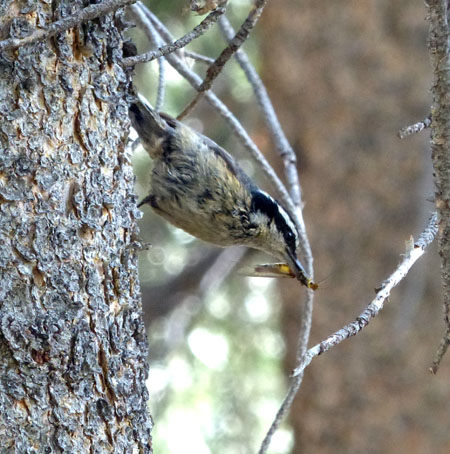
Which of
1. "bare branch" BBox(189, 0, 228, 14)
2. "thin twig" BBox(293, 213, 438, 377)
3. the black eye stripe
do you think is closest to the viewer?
"thin twig" BBox(293, 213, 438, 377)

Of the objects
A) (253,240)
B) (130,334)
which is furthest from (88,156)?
(253,240)

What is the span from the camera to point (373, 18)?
209 inches

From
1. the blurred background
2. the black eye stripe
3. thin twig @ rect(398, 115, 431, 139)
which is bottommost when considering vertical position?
thin twig @ rect(398, 115, 431, 139)

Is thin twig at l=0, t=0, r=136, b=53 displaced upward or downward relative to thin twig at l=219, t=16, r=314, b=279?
downward

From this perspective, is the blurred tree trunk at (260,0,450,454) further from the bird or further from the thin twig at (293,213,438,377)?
the thin twig at (293,213,438,377)

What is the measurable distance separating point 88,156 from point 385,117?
3.75 meters

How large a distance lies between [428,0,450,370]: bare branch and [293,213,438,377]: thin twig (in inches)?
3.5

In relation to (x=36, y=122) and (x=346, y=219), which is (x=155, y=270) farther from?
(x=36, y=122)

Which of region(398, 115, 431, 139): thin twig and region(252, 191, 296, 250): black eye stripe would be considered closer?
region(398, 115, 431, 139): thin twig

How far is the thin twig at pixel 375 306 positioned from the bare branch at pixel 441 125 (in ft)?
0.29

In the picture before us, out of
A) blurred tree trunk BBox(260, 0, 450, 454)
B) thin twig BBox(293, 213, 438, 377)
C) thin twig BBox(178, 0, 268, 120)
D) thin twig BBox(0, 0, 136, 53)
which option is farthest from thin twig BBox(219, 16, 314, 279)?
blurred tree trunk BBox(260, 0, 450, 454)

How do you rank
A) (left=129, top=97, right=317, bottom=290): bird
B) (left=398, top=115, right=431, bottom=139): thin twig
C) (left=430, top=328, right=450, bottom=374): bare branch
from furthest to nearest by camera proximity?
(left=129, top=97, right=317, bottom=290): bird < (left=430, top=328, right=450, bottom=374): bare branch < (left=398, top=115, right=431, bottom=139): thin twig

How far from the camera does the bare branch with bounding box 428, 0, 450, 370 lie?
1.47m

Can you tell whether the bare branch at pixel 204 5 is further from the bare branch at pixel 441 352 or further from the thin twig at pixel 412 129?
the bare branch at pixel 441 352
